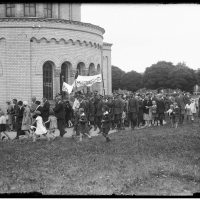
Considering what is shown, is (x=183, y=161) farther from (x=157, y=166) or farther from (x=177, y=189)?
(x=177, y=189)

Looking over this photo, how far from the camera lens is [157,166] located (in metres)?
9.30

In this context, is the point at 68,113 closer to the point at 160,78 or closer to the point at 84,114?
the point at 84,114

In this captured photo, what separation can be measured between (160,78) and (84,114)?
6320 cm

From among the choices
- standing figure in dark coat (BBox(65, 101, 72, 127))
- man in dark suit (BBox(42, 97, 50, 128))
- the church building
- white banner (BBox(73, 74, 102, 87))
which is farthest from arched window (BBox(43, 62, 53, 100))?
man in dark suit (BBox(42, 97, 50, 128))

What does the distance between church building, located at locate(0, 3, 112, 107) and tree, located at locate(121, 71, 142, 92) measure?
59.6 m

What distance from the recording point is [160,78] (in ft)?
249

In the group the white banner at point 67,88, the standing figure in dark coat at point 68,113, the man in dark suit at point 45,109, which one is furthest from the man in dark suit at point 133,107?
the man in dark suit at point 45,109

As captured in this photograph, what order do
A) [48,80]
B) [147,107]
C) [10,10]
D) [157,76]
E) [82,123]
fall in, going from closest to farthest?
[82,123] < [147,107] < [48,80] < [10,10] < [157,76]

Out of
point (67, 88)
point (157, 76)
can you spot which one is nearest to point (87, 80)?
point (67, 88)

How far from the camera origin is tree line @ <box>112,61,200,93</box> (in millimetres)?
69562

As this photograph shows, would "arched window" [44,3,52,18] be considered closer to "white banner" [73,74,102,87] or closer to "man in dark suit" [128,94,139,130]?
"white banner" [73,74,102,87]

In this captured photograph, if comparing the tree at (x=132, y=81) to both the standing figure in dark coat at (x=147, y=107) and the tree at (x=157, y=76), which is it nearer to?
the tree at (x=157, y=76)

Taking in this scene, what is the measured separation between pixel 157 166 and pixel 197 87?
6512 centimetres

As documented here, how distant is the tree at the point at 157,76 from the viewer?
75.6 m
